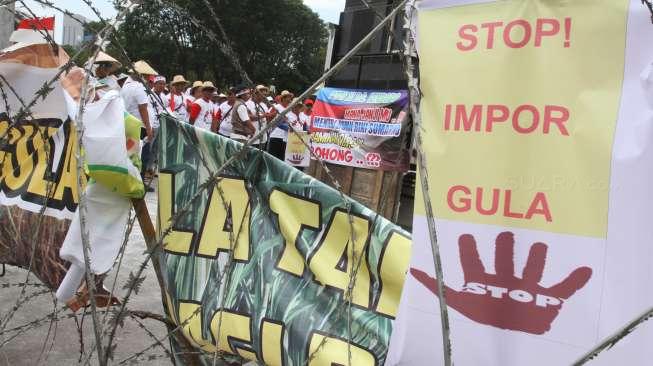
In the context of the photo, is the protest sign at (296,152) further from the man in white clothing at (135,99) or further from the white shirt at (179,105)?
the man in white clothing at (135,99)

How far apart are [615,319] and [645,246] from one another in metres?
0.18

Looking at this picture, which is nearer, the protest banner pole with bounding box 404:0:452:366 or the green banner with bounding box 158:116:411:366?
the protest banner pole with bounding box 404:0:452:366

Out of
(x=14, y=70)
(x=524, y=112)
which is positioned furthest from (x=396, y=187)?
(x=524, y=112)

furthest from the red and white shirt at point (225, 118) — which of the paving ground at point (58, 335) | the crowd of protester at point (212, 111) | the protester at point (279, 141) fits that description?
the paving ground at point (58, 335)

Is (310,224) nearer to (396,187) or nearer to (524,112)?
(524,112)

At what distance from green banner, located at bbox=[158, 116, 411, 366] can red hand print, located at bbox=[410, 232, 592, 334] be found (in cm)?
43

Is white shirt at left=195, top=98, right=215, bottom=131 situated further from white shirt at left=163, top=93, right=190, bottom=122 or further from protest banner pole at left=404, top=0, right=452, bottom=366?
protest banner pole at left=404, top=0, right=452, bottom=366

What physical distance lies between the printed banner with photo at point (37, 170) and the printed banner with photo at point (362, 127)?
4.07 meters

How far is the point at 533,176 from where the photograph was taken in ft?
5.20

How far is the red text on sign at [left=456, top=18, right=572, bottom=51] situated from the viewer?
1.55 m

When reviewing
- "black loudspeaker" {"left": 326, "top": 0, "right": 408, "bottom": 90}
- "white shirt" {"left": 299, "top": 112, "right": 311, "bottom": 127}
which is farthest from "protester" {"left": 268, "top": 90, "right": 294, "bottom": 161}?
"black loudspeaker" {"left": 326, "top": 0, "right": 408, "bottom": 90}

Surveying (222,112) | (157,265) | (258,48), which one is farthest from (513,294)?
(258,48)

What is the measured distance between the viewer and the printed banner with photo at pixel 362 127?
7.01m

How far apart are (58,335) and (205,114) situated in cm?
741
